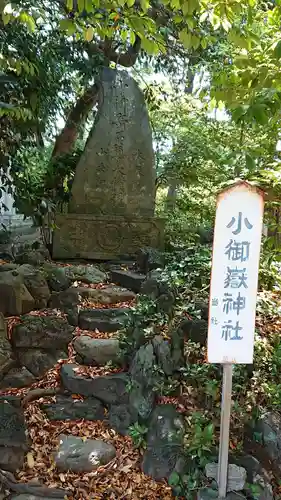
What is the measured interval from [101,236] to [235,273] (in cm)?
412

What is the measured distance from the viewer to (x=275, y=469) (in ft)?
9.58

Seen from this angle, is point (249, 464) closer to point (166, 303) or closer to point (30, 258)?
point (166, 303)

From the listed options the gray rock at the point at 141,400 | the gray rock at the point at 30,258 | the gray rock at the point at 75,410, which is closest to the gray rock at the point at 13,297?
the gray rock at the point at 30,258

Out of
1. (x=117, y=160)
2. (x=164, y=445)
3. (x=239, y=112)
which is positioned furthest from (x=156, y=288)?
(x=117, y=160)

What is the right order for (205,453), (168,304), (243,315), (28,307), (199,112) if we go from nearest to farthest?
(243,315) → (205,453) → (168,304) → (28,307) → (199,112)

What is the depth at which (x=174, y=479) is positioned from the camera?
2.93m

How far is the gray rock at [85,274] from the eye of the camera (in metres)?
5.37

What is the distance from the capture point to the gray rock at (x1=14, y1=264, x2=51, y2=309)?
464 cm

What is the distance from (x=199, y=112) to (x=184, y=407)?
7051 mm

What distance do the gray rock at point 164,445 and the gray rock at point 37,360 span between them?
4.03 ft

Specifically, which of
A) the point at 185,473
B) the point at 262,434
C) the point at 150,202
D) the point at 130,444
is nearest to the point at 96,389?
the point at 130,444

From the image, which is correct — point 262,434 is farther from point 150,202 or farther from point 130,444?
point 150,202

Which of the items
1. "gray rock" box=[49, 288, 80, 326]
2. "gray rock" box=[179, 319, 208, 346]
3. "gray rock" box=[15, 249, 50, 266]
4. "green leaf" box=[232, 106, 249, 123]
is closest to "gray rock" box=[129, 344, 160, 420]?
"gray rock" box=[179, 319, 208, 346]

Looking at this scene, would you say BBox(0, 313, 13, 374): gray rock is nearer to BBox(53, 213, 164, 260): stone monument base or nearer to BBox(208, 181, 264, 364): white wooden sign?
BBox(208, 181, 264, 364): white wooden sign
